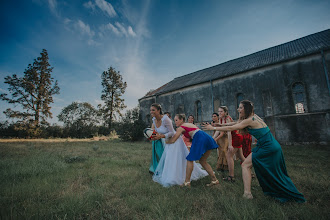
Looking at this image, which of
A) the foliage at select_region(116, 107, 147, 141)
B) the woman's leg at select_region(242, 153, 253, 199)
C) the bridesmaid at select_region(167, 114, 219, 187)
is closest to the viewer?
the woman's leg at select_region(242, 153, 253, 199)

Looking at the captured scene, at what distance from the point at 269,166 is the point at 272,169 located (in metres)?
0.07

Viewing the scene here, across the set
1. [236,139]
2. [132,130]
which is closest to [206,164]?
[236,139]

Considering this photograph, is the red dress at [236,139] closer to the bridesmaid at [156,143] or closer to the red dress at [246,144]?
the red dress at [246,144]

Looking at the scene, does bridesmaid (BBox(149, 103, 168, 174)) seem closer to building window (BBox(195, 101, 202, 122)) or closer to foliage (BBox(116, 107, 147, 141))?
building window (BBox(195, 101, 202, 122))

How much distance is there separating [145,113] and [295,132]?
54.9 ft

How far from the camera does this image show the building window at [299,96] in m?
10.8

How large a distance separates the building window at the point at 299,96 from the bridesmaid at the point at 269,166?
11.5 meters

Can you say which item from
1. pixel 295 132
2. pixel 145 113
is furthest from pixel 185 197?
pixel 145 113

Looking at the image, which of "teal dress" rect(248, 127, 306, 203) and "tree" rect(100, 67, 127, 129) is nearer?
"teal dress" rect(248, 127, 306, 203)

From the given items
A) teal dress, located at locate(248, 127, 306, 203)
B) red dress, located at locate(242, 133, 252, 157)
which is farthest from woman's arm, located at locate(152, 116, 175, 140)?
red dress, located at locate(242, 133, 252, 157)

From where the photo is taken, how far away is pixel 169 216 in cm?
209

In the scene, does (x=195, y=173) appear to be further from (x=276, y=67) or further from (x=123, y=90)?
(x=123, y=90)

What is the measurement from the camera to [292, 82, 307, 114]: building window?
10.8 m

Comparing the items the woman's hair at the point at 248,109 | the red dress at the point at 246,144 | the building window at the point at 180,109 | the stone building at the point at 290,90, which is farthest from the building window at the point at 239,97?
the woman's hair at the point at 248,109
